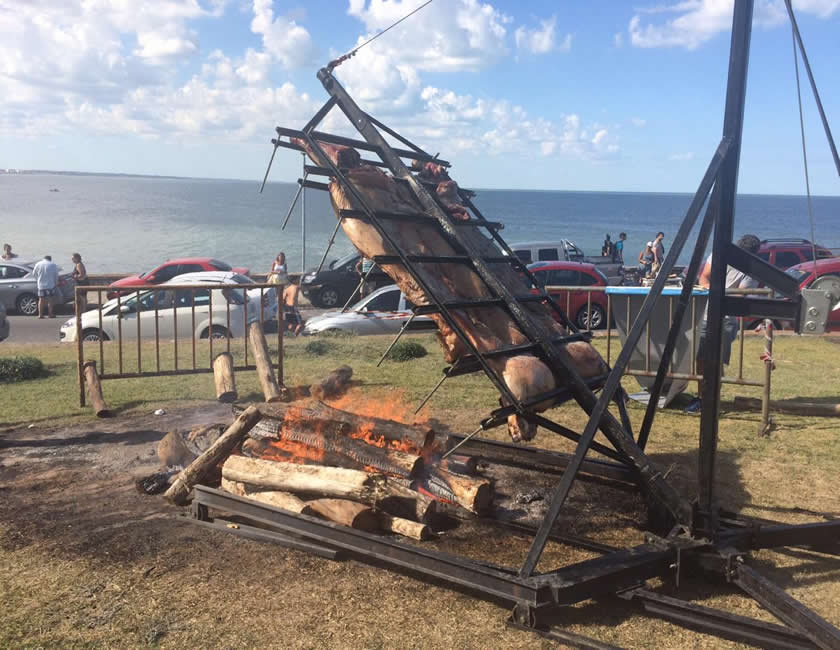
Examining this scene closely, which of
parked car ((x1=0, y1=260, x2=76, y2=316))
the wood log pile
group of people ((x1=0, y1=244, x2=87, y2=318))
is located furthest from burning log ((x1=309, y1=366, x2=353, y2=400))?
parked car ((x1=0, y1=260, x2=76, y2=316))

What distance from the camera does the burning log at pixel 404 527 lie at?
18.9 ft

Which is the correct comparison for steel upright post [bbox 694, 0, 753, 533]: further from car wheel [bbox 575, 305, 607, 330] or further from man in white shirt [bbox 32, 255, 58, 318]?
man in white shirt [bbox 32, 255, 58, 318]

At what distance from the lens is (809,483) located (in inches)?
281

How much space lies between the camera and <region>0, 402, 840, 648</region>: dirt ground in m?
4.34

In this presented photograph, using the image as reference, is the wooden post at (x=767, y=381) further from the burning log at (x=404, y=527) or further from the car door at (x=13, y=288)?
the car door at (x=13, y=288)

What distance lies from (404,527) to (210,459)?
6.65 feet

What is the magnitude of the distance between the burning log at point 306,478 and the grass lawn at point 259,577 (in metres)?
0.69

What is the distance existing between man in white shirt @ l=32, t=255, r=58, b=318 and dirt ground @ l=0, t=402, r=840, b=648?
1983 cm

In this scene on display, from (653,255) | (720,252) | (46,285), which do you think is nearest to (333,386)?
(720,252)

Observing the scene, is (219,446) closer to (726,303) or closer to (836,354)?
(726,303)

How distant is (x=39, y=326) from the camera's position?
898 inches

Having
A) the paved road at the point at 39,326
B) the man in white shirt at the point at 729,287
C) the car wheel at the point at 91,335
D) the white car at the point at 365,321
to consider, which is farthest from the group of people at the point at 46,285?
the man in white shirt at the point at 729,287

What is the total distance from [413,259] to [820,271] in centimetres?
1485

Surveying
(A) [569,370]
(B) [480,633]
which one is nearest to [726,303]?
(A) [569,370]
